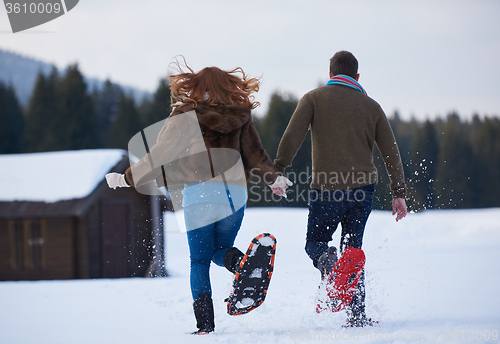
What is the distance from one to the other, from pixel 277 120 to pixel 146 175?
32.5 metres

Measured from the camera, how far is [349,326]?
11.1 ft

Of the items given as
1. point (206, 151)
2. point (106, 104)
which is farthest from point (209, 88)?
point (106, 104)

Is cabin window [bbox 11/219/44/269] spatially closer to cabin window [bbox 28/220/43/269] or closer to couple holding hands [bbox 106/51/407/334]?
cabin window [bbox 28/220/43/269]

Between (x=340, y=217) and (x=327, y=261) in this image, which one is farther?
(x=340, y=217)

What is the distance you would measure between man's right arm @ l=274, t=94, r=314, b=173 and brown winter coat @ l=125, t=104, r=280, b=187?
0.22m

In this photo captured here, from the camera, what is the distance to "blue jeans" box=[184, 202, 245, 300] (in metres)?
3.26

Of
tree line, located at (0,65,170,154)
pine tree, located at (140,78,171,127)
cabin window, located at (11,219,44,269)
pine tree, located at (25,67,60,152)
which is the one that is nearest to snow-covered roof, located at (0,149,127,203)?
cabin window, located at (11,219,44,269)

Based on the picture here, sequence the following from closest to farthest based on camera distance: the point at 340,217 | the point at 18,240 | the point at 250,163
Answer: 1. the point at 250,163
2. the point at 340,217
3. the point at 18,240

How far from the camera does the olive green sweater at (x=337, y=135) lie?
136 inches

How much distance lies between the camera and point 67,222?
45.5 ft

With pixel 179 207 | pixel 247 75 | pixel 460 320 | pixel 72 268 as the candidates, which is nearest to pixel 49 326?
pixel 179 207

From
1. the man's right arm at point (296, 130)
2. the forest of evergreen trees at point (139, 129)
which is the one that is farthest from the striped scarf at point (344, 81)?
the forest of evergreen trees at point (139, 129)

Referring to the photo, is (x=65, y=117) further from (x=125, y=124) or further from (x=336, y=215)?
(x=336, y=215)

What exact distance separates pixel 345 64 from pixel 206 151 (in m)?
1.28
